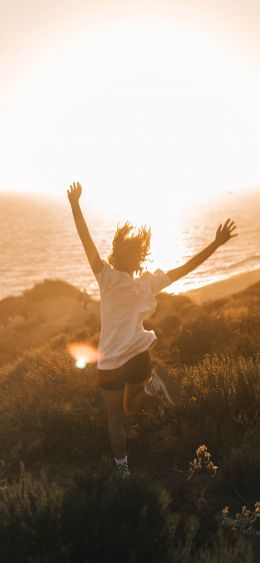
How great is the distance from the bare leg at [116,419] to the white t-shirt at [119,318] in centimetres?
24

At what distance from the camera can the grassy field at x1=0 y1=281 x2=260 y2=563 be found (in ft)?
9.44

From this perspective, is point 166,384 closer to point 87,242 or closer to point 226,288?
point 87,242

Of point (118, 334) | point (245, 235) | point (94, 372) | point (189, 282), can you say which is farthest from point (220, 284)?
point (245, 235)

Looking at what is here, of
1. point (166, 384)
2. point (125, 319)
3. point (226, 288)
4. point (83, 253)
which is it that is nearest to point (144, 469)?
point (166, 384)

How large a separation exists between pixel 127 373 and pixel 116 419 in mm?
365

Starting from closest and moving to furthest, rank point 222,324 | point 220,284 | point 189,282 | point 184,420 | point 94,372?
point 184,420 < point 94,372 < point 222,324 < point 220,284 < point 189,282

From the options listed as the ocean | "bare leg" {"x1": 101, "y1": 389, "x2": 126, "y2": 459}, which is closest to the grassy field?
"bare leg" {"x1": 101, "y1": 389, "x2": 126, "y2": 459}

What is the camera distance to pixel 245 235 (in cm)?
Answer: 8862

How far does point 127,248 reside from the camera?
4.14 meters

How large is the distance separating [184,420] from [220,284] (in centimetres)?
3152

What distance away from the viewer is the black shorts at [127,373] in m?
4.02

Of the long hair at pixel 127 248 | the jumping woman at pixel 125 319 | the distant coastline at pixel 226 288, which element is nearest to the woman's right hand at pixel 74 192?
the jumping woman at pixel 125 319

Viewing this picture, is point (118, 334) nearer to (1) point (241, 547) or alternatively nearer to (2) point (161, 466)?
(2) point (161, 466)

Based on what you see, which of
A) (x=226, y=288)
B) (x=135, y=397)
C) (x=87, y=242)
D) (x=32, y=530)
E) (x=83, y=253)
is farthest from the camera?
(x=83, y=253)
